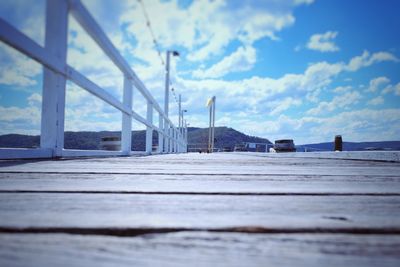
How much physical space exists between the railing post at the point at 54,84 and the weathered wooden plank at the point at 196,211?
163cm

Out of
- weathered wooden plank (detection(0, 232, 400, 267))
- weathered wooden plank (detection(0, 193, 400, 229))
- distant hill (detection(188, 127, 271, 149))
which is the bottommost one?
weathered wooden plank (detection(0, 232, 400, 267))

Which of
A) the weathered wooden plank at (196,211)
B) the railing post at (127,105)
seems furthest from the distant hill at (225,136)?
the weathered wooden plank at (196,211)

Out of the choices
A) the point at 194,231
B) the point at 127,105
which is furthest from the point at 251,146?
the point at 194,231

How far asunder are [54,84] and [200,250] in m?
2.11

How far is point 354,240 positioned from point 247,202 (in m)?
0.25

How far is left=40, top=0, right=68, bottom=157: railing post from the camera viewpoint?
82.2 inches

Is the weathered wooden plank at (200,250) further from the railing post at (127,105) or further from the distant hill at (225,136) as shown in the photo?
the distant hill at (225,136)

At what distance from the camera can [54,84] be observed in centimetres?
211

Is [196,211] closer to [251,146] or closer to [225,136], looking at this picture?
[251,146]

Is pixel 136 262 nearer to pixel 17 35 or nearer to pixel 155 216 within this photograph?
pixel 155 216

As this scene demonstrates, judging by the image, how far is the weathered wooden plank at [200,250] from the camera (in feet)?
0.98

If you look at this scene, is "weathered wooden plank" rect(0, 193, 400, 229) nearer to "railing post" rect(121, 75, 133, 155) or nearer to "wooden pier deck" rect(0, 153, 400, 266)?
"wooden pier deck" rect(0, 153, 400, 266)

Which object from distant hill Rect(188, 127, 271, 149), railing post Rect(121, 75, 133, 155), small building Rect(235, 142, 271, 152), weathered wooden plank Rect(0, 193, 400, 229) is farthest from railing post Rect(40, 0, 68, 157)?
distant hill Rect(188, 127, 271, 149)

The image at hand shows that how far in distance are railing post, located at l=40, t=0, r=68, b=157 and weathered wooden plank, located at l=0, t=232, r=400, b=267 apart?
6.39 feet
